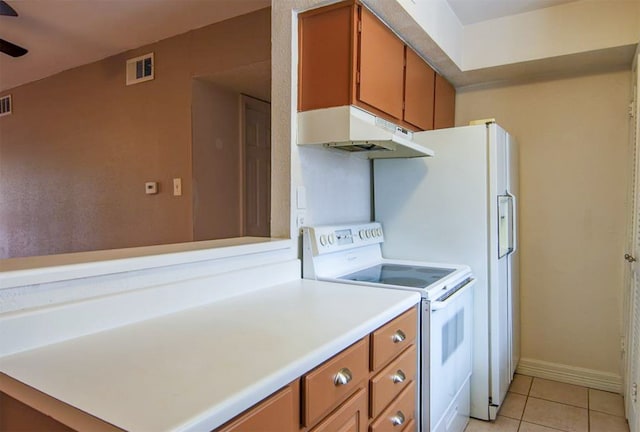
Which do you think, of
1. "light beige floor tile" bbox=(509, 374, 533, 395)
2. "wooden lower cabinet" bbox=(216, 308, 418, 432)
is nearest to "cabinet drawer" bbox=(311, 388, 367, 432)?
"wooden lower cabinet" bbox=(216, 308, 418, 432)

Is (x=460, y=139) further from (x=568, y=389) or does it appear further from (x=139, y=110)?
(x=139, y=110)

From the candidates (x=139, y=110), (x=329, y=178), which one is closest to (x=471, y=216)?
(x=329, y=178)

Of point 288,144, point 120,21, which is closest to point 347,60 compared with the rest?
point 288,144

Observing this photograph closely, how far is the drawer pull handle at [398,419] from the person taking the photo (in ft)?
4.61

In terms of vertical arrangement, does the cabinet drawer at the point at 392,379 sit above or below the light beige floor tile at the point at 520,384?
above

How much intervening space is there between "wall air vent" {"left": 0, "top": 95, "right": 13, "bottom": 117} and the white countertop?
4428mm

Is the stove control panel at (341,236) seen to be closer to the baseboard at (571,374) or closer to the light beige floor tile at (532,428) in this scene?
the light beige floor tile at (532,428)

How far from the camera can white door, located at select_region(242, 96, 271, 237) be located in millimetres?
3289

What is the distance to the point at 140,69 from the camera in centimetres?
321

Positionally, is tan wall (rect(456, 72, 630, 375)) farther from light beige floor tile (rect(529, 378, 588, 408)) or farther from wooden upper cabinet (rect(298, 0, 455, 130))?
wooden upper cabinet (rect(298, 0, 455, 130))

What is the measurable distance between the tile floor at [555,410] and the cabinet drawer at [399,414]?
2.80 ft

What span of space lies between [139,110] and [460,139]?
8.09ft

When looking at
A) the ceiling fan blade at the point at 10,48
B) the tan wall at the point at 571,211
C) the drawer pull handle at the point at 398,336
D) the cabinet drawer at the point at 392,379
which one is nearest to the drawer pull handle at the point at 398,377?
the cabinet drawer at the point at 392,379

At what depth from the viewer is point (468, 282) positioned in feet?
7.00
